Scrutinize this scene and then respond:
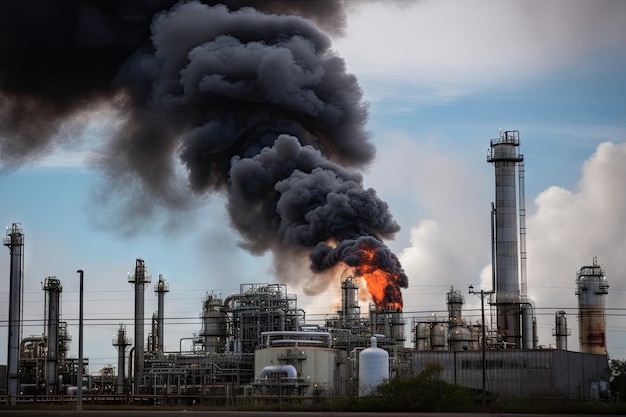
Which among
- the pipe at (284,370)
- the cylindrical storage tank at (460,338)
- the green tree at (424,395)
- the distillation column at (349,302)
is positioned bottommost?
the green tree at (424,395)

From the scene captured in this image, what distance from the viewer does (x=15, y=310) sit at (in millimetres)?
81500

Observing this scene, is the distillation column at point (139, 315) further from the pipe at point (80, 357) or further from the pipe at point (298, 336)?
the pipe at point (80, 357)

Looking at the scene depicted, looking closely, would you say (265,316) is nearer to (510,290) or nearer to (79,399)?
(510,290)

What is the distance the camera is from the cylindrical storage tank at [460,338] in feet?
251

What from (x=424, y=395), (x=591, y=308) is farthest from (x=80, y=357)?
(x=591, y=308)

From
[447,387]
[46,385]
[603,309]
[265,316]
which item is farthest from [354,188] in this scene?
[447,387]

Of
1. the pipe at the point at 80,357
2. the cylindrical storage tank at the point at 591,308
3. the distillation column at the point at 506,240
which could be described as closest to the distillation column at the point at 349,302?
the distillation column at the point at 506,240

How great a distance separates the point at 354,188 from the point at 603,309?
23.6 meters

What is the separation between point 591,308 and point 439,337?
18513mm

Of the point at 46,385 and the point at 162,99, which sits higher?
the point at 162,99

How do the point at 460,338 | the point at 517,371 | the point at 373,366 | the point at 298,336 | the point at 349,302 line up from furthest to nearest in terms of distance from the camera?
1. the point at 349,302
2. the point at 460,338
3. the point at 298,336
4. the point at 517,371
5. the point at 373,366

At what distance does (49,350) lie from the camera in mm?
85625

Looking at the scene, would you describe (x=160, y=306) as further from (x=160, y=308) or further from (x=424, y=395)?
(x=424, y=395)

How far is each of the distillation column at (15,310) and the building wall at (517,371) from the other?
30664mm
